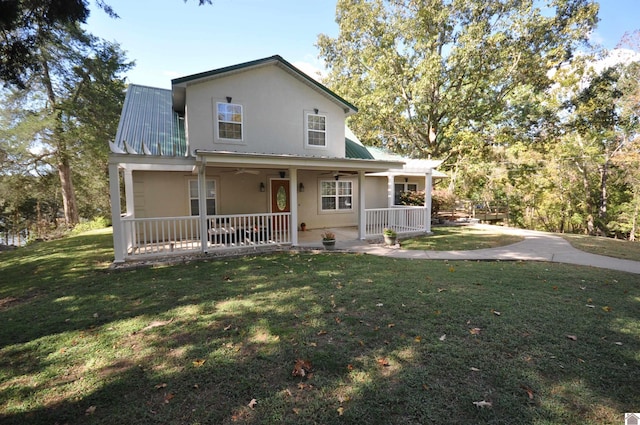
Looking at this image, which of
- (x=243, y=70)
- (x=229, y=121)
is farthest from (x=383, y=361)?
(x=243, y=70)

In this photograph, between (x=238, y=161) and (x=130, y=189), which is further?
(x=130, y=189)

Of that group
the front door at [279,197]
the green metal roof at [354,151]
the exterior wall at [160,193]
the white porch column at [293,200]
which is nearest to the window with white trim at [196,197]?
the exterior wall at [160,193]

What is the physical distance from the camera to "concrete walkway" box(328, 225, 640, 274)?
7.36m

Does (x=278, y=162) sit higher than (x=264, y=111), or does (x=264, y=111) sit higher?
(x=264, y=111)

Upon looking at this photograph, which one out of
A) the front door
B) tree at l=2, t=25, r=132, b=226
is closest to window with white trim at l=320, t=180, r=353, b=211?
the front door

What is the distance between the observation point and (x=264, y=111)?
10602mm

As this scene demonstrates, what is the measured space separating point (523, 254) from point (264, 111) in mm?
9579

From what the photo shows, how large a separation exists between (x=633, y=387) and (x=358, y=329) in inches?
104

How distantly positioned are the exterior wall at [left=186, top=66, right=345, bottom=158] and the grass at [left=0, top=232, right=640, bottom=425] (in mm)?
5662

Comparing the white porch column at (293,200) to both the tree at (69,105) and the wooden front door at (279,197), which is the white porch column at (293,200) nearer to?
the wooden front door at (279,197)

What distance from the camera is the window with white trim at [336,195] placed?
13.8 m

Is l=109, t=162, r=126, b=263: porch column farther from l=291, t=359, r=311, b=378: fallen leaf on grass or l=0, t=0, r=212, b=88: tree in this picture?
l=291, t=359, r=311, b=378: fallen leaf on grass

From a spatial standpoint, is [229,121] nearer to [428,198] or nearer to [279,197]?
[279,197]

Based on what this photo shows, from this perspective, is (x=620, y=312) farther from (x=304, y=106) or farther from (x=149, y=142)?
(x=149, y=142)
